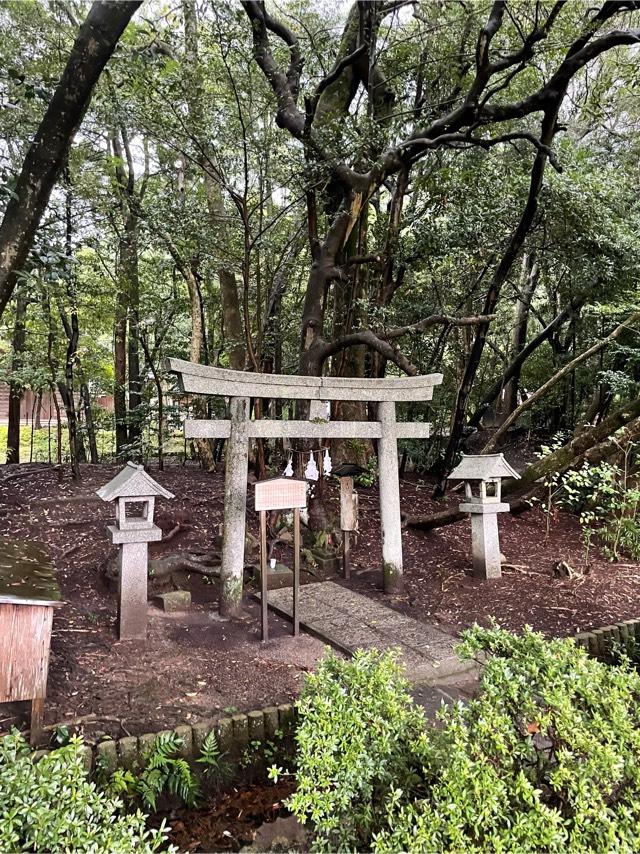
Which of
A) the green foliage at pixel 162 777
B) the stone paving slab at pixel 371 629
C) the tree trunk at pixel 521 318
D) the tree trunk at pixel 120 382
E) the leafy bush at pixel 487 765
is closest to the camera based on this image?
the leafy bush at pixel 487 765

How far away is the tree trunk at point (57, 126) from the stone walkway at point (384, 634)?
383 centimetres

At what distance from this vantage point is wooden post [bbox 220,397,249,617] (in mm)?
4801

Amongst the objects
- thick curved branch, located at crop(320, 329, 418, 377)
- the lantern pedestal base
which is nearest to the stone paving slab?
the lantern pedestal base

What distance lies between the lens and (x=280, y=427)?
5145 mm

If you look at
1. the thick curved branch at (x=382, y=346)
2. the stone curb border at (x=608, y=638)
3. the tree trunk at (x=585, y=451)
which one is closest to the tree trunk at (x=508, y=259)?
the tree trunk at (x=585, y=451)

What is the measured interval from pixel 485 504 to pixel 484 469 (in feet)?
1.34

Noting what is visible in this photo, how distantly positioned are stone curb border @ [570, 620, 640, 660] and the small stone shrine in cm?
400

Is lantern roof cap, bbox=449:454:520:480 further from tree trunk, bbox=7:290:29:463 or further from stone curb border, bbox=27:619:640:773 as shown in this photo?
tree trunk, bbox=7:290:29:463

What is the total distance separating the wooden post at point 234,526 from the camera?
4.80 meters

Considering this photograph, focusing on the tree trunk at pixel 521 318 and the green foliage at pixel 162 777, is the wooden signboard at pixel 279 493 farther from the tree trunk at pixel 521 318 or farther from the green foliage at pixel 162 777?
the tree trunk at pixel 521 318

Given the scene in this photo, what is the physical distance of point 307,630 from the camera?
4688 millimetres

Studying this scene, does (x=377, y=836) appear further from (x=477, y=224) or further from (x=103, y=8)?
(x=477, y=224)

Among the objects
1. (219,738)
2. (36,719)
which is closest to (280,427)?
(219,738)

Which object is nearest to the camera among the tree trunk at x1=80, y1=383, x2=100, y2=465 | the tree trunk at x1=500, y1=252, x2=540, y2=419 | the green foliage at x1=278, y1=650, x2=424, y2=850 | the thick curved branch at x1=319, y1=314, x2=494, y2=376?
the green foliage at x1=278, y1=650, x2=424, y2=850
